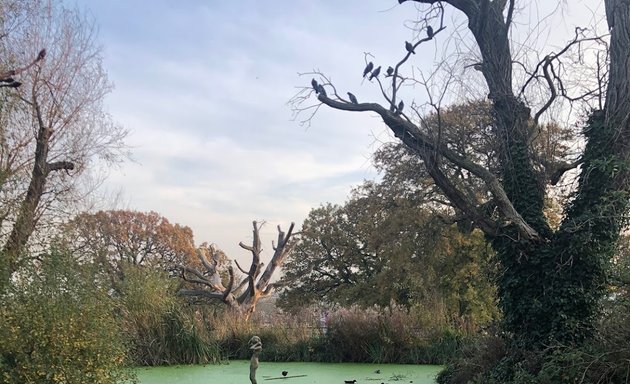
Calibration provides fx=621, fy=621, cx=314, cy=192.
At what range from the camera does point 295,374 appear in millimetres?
10094

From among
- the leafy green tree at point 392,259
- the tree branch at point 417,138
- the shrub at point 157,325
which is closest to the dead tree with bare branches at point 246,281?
the leafy green tree at point 392,259

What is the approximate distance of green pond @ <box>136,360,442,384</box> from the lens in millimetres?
9039

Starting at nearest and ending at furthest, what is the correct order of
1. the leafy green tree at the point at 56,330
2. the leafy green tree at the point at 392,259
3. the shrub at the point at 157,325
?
the leafy green tree at the point at 56,330
the shrub at the point at 157,325
the leafy green tree at the point at 392,259

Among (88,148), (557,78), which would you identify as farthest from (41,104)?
(557,78)

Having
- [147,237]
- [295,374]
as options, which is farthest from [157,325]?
[147,237]

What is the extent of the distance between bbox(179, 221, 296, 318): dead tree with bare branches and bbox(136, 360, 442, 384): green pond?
647cm

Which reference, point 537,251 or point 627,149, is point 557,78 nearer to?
point 627,149

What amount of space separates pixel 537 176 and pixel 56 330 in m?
5.76

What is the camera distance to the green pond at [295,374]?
356 inches

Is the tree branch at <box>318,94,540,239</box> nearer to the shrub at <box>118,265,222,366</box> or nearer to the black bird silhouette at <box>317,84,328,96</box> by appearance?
the black bird silhouette at <box>317,84,328,96</box>

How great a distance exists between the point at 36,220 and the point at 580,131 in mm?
7425

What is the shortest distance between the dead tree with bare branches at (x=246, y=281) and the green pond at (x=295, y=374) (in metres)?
6.47

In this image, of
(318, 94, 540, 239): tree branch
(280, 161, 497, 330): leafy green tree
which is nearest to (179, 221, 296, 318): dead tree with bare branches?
(280, 161, 497, 330): leafy green tree

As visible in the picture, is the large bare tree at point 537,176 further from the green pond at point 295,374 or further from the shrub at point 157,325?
the shrub at point 157,325
